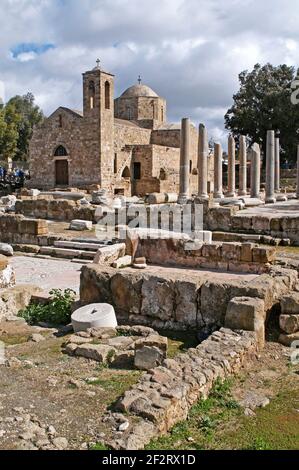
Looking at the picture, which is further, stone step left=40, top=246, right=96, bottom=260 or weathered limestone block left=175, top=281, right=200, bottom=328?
stone step left=40, top=246, right=96, bottom=260

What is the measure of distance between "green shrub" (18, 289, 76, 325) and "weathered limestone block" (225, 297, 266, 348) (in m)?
3.05

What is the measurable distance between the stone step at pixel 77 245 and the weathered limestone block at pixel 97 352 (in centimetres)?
918

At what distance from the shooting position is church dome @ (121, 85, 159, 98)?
173 feet

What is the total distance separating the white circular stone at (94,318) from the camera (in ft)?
23.2

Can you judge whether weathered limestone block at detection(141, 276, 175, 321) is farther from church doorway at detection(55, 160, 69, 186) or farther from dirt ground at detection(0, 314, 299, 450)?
church doorway at detection(55, 160, 69, 186)

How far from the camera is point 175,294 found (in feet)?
24.3

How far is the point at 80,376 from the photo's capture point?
5363 mm

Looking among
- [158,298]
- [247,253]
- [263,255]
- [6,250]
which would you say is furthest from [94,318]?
[6,250]

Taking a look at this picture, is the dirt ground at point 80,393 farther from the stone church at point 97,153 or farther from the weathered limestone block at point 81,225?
the stone church at point 97,153

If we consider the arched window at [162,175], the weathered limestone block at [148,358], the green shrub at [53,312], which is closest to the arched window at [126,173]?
the arched window at [162,175]

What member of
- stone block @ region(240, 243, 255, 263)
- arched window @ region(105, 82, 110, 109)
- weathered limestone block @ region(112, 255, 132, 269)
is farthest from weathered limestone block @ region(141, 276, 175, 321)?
arched window @ region(105, 82, 110, 109)

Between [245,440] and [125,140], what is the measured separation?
4068 centimetres

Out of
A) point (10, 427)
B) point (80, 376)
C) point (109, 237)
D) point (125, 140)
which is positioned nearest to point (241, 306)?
point (80, 376)

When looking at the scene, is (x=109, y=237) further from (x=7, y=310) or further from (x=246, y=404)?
(x=246, y=404)
